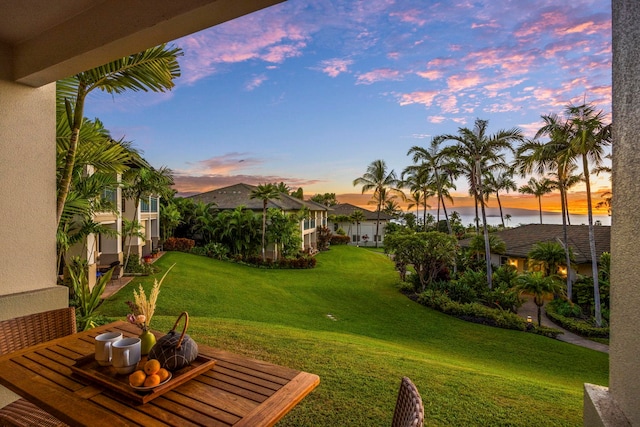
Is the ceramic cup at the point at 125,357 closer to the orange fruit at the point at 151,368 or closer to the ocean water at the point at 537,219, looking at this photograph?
the orange fruit at the point at 151,368

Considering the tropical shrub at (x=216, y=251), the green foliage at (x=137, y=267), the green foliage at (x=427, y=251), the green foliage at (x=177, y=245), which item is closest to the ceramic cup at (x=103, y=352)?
the green foliage at (x=137, y=267)

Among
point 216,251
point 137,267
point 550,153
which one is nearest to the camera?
point 550,153

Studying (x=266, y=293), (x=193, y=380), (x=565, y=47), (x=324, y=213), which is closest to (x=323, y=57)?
(x=565, y=47)

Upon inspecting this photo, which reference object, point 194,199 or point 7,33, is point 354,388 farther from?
point 194,199

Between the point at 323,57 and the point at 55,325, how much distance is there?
11.9 meters

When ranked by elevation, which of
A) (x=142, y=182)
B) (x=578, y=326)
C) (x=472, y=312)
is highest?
(x=142, y=182)

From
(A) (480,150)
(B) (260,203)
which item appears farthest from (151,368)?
(B) (260,203)

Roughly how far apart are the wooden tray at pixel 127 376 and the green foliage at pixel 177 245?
20407 mm

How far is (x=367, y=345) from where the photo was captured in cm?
702

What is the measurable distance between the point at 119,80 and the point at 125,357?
10.6 ft

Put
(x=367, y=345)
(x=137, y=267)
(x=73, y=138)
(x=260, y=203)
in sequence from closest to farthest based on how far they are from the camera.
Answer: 1. (x=73, y=138)
2. (x=367, y=345)
3. (x=137, y=267)
4. (x=260, y=203)

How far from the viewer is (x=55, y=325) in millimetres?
2752

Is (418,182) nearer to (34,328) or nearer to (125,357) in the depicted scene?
(34,328)

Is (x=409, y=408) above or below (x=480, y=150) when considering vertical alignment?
below
